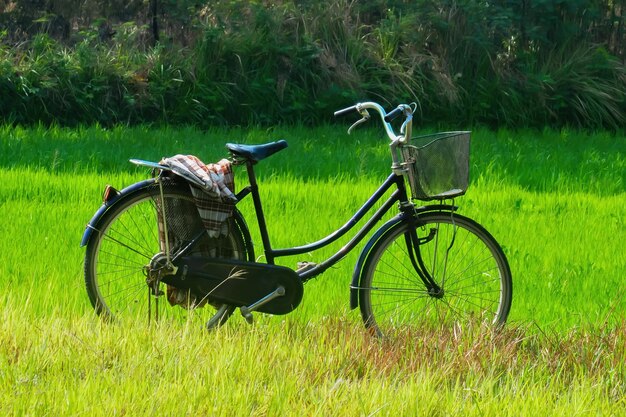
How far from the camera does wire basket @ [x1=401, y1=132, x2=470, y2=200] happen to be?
15.8ft

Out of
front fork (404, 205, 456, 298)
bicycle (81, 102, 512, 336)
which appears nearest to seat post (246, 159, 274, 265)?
bicycle (81, 102, 512, 336)

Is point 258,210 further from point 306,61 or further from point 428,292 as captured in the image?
point 306,61

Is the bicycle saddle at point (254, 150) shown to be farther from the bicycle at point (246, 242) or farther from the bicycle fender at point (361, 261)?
the bicycle fender at point (361, 261)

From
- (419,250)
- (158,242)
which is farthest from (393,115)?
(158,242)

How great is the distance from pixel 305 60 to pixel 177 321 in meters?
8.27

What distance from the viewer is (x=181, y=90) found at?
12.7 meters

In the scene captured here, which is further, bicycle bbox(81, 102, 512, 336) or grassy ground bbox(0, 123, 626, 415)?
bicycle bbox(81, 102, 512, 336)

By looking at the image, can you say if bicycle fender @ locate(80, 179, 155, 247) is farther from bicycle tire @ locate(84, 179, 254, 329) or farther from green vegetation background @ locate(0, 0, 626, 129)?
green vegetation background @ locate(0, 0, 626, 129)

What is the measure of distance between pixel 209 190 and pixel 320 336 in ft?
2.69

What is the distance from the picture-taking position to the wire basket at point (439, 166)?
15.8 ft

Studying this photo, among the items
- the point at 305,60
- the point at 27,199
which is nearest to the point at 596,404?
the point at 27,199

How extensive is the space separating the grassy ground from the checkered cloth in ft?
1.59

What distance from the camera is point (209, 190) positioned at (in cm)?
Result: 479

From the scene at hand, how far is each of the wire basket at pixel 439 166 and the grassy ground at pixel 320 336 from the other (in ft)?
2.20
